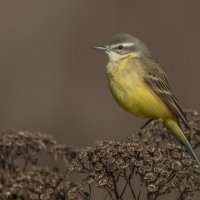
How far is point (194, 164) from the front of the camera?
30.5 feet

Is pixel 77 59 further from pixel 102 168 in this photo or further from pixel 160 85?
pixel 102 168

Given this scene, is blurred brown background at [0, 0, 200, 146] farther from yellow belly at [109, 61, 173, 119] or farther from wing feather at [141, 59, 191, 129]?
yellow belly at [109, 61, 173, 119]

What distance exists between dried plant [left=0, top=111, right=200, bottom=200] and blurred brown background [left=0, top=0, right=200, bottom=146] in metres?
5.71

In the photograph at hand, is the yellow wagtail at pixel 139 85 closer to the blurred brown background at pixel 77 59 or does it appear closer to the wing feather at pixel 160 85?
the wing feather at pixel 160 85

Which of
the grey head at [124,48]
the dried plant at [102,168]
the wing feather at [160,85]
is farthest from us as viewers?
the grey head at [124,48]

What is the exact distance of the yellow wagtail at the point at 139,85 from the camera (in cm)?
1156

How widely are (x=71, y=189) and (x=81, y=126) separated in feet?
24.6

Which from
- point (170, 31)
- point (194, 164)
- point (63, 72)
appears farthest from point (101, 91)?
point (194, 164)

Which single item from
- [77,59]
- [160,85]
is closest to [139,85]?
[160,85]

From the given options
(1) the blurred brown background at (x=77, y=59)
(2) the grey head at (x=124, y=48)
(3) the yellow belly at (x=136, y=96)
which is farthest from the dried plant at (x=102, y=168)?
(1) the blurred brown background at (x=77, y=59)

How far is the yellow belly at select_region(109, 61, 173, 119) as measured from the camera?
11.5m

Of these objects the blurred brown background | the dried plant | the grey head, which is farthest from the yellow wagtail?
the blurred brown background

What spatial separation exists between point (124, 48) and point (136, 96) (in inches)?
40.4

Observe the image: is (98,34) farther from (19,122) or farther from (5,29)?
(19,122)
